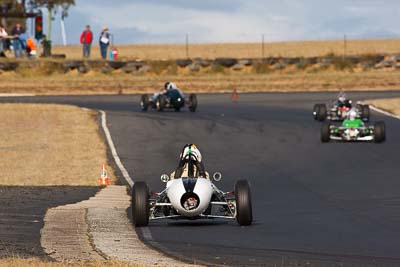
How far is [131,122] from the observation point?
126 feet

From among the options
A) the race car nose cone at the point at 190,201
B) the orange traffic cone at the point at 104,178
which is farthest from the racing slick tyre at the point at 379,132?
the race car nose cone at the point at 190,201

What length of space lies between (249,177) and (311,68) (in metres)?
38.2

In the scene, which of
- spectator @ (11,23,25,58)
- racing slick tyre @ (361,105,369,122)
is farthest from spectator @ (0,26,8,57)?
racing slick tyre @ (361,105,369,122)

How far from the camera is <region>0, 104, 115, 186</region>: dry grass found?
2659cm

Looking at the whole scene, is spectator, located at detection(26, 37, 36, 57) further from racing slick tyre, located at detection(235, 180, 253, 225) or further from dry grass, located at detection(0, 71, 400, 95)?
racing slick tyre, located at detection(235, 180, 253, 225)

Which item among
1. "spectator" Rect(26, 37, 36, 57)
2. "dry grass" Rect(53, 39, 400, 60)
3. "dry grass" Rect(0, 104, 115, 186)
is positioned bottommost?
"dry grass" Rect(0, 104, 115, 186)

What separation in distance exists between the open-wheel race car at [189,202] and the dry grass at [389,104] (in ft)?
84.7

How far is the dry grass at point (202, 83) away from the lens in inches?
2206

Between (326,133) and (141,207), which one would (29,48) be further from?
(141,207)

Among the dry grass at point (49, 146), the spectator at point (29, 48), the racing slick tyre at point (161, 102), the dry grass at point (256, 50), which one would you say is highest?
the spectator at point (29, 48)

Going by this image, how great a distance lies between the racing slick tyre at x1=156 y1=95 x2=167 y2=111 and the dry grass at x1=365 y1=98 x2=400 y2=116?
315 inches

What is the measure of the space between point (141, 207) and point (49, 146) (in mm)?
16363

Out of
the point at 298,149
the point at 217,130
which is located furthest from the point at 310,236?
the point at 217,130

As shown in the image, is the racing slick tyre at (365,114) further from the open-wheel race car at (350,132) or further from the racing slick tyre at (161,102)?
the racing slick tyre at (161,102)
